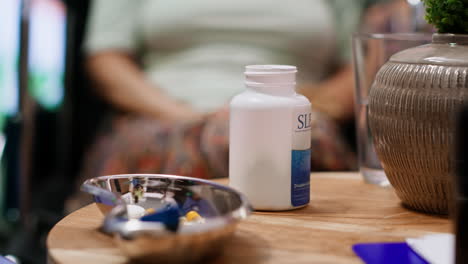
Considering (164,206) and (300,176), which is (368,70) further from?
(164,206)

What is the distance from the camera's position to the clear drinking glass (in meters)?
0.92

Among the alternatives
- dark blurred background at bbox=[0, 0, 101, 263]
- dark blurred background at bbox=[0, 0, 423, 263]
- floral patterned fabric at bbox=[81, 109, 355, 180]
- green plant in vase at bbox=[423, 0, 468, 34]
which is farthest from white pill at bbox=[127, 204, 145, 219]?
dark blurred background at bbox=[0, 0, 101, 263]

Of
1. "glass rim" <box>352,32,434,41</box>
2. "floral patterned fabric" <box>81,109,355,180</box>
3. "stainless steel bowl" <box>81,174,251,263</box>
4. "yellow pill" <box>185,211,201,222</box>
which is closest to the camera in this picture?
"stainless steel bowl" <box>81,174,251,263</box>

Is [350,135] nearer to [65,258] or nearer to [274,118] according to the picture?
[274,118]

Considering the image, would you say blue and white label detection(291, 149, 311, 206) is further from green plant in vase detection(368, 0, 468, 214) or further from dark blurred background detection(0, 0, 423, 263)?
dark blurred background detection(0, 0, 423, 263)

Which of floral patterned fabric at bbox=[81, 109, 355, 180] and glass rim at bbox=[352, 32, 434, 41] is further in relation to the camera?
floral patterned fabric at bbox=[81, 109, 355, 180]

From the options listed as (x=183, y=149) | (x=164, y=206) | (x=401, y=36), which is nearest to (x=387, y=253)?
(x=164, y=206)

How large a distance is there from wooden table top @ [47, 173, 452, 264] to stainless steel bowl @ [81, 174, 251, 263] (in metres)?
0.03

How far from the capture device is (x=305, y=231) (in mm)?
686

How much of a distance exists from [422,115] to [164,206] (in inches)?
11.5

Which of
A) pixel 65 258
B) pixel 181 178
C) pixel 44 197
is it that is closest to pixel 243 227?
pixel 181 178

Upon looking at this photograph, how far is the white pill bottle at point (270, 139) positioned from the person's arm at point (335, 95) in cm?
86

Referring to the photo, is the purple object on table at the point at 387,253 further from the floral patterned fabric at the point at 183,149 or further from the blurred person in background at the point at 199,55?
the blurred person in background at the point at 199,55

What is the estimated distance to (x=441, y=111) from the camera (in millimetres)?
711
